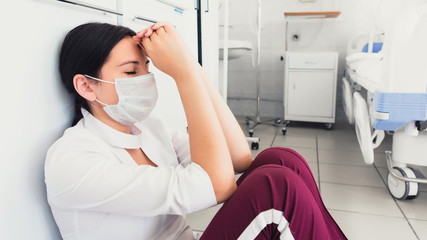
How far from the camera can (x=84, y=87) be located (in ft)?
2.68

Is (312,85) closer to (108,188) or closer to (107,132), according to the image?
(107,132)

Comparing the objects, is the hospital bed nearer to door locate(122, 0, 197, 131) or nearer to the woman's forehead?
door locate(122, 0, 197, 131)

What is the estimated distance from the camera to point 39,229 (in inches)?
30.4

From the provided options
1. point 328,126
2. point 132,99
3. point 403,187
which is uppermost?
point 132,99

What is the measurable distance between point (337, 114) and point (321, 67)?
0.76m

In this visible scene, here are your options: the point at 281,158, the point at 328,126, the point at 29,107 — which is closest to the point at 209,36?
the point at 281,158

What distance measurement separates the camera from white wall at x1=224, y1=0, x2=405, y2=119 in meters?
3.61

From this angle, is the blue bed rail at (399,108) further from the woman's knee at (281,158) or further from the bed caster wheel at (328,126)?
the bed caster wheel at (328,126)

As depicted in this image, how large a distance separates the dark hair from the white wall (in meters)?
3.33

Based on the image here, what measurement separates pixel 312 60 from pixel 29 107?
3.05 m

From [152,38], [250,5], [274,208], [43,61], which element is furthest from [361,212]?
[250,5]

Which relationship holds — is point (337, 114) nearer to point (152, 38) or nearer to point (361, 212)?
point (361, 212)

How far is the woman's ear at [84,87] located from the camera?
80 cm

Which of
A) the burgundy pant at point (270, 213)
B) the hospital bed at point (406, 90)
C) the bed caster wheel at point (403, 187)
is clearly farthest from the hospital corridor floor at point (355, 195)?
the burgundy pant at point (270, 213)
